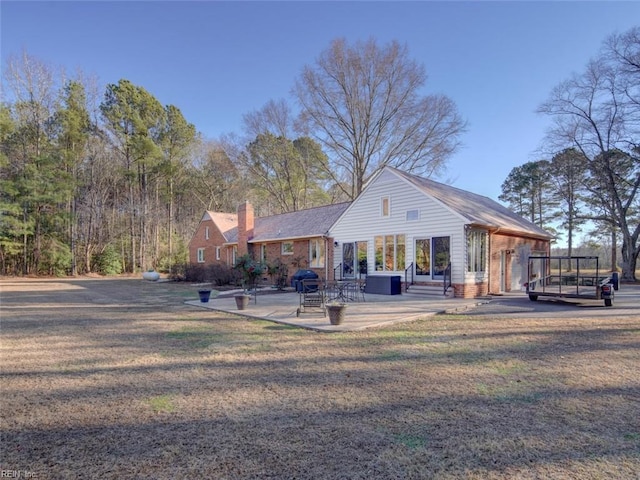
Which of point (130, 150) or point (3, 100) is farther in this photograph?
point (130, 150)

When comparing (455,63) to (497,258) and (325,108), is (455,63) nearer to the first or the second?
(497,258)

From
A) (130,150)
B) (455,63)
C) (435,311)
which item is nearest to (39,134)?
(130,150)

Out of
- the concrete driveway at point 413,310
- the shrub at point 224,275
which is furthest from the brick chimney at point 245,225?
the concrete driveway at point 413,310

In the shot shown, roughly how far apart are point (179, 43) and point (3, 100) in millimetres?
20015

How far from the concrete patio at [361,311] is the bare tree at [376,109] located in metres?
14.3

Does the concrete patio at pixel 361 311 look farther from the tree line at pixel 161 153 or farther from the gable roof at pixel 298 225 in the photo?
the tree line at pixel 161 153

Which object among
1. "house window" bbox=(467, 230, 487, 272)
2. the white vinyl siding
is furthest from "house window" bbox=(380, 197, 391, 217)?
"house window" bbox=(467, 230, 487, 272)

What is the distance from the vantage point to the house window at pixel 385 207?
1538 centimetres

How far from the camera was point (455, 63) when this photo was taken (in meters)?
15.5

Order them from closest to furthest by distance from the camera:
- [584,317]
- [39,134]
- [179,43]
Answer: [584,317] → [179,43] → [39,134]

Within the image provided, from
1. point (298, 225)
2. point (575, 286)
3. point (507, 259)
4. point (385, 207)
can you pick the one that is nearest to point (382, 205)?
point (385, 207)

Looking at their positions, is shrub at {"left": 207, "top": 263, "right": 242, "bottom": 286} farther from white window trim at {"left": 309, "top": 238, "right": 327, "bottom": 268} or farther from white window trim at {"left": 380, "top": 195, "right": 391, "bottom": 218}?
white window trim at {"left": 380, "top": 195, "right": 391, "bottom": 218}

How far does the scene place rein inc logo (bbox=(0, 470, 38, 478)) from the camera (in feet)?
8.34

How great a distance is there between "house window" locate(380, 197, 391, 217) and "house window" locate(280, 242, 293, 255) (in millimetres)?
6883
